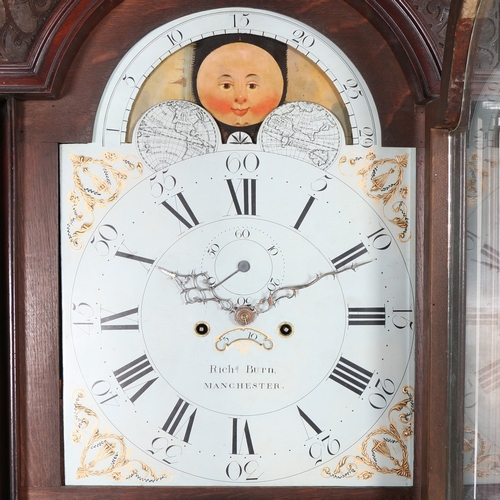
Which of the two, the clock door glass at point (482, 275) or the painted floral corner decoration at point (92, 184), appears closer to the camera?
the clock door glass at point (482, 275)

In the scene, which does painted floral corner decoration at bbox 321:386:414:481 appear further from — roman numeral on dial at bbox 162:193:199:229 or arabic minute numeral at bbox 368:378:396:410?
roman numeral on dial at bbox 162:193:199:229

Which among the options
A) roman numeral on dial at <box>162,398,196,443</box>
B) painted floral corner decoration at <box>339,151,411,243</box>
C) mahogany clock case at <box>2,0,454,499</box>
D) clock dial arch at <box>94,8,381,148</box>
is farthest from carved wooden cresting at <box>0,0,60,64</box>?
roman numeral on dial at <box>162,398,196,443</box>

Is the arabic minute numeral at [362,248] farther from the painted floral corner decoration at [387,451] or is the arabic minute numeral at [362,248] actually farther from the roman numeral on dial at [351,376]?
the painted floral corner decoration at [387,451]

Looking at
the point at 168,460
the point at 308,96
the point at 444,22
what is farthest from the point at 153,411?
the point at 444,22

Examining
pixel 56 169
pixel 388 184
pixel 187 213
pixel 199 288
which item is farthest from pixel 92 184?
pixel 388 184

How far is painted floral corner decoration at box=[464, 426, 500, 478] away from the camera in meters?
1.31

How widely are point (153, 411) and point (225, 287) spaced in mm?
334

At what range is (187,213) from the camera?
5.33ft

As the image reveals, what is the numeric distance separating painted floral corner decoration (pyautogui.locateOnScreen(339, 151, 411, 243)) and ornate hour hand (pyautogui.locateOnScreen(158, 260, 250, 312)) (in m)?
0.37

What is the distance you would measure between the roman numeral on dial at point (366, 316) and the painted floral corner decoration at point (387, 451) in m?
0.17

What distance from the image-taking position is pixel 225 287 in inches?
63.7

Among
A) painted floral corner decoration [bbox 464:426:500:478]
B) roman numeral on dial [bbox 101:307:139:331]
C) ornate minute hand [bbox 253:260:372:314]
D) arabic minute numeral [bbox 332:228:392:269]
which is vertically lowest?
painted floral corner decoration [bbox 464:426:500:478]

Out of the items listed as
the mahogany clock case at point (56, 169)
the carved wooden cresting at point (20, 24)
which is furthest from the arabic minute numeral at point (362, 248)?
the carved wooden cresting at point (20, 24)

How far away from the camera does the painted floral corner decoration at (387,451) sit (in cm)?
161
